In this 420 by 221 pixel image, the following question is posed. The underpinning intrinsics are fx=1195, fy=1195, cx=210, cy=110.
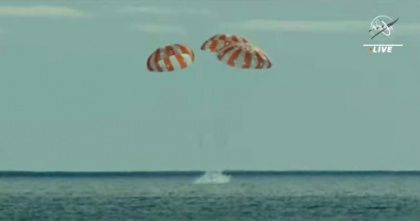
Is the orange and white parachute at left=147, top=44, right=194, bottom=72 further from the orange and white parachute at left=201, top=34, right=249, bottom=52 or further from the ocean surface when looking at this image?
the ocean surface

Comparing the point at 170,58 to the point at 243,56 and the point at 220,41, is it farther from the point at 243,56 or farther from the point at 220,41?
the point at 243,56

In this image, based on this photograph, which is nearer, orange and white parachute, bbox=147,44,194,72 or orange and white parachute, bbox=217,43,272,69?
orange and white parachute, bbox=217,43,272,69

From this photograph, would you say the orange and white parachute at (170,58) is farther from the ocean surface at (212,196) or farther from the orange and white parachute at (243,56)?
the ocean surface at (212,196)

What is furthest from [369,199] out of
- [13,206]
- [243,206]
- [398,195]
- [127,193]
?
[13,206]

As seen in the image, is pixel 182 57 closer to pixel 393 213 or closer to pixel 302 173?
pixel 302 173

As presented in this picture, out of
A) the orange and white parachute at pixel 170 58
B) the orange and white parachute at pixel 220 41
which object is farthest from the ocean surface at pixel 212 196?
the orange and white parachute at pixel 220 41

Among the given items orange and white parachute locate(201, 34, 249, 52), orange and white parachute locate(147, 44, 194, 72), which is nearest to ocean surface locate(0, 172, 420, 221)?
orange and white parachute locate(147, 44, 194, 72)
